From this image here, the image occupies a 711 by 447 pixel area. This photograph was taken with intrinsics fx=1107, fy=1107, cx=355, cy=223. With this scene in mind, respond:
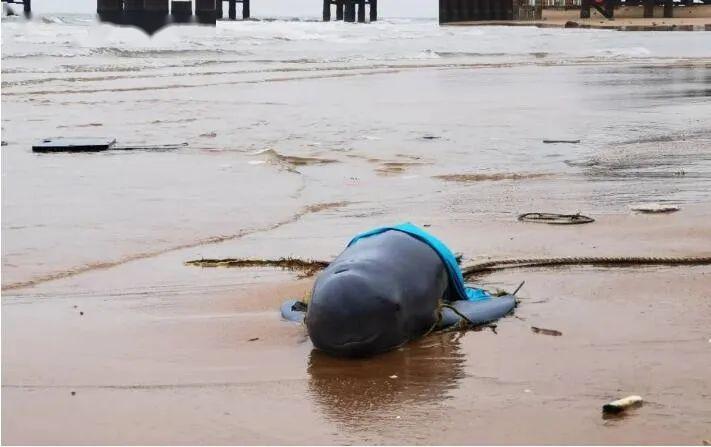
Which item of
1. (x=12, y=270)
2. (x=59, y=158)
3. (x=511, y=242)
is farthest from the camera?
(x=59, y=158)

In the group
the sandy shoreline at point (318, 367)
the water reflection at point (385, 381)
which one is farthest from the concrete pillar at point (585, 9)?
the water reflection at point (385, 381)

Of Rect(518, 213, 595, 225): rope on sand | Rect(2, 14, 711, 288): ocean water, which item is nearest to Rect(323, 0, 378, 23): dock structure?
Rect(2, 14, 711, 288): ocean water


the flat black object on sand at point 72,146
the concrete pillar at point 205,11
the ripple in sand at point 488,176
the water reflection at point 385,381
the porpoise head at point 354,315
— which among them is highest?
the concrete pillar at point 205,11

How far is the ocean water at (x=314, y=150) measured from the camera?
6.62 m

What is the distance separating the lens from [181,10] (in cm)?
6362

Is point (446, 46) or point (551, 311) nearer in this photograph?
point (551, 311)

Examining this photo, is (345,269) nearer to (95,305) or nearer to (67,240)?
(95,305)

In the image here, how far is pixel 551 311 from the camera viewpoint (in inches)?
174

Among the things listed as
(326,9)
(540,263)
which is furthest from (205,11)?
(540,263)

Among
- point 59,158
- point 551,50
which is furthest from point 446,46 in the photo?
point 59,158

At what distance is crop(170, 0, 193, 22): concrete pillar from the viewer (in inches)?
2486

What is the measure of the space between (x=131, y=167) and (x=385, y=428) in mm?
5898

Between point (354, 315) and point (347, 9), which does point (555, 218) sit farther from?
point (347, 9)

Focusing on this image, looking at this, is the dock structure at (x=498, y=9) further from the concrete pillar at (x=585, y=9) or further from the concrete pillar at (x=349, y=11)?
the concrete pillar at (x=349, y=11)
